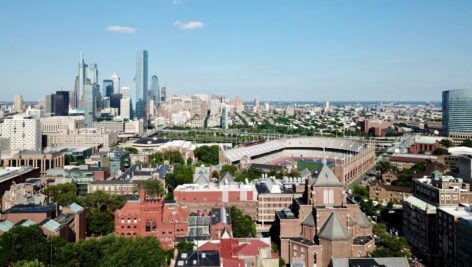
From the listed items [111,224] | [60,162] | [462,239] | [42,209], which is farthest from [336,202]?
[60,162]

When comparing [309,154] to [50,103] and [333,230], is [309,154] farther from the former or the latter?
[50,103]

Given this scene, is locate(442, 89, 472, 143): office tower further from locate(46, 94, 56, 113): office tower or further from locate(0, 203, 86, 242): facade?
locate(46, 94, 56, 113): office tower

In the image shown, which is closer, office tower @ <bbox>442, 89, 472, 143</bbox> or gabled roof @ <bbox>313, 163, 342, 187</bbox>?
gabled roof @ <bbox>313, 163, 342, 187</bbox>

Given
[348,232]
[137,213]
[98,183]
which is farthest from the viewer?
[98,183]

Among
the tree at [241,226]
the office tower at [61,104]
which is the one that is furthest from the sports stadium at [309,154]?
the office tower at [61,104]

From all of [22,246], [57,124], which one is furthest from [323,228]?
[57,124]

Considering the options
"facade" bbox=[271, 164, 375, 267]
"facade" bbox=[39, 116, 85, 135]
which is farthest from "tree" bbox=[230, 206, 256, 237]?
"facade" bbox=[39, 116, 85, 135]

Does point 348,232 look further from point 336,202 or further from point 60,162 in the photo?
point 60,162
